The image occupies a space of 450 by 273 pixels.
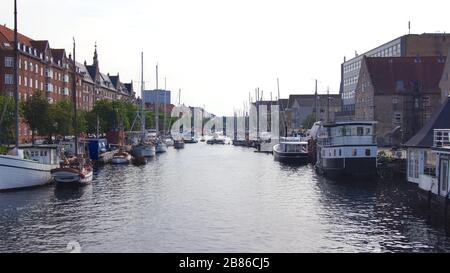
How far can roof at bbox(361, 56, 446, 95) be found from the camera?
90562mm

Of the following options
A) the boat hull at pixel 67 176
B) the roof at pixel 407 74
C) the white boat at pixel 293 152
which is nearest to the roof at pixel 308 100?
the roof at pixel 407 74

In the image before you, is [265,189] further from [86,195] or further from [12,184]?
[12,184]

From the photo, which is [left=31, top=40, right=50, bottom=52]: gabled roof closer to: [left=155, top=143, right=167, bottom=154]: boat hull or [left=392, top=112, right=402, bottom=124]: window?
[left=155, top=143, right=167, bottom=154]: boat hull

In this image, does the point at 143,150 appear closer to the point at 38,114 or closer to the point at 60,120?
the point at 60,120

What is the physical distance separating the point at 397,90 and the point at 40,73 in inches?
2917

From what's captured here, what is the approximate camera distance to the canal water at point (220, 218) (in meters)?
27.0

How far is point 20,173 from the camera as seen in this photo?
46.3m

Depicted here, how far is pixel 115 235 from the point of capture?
29.1 m

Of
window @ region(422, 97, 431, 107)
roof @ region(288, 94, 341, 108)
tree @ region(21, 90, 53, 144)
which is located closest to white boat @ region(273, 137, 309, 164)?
window @ region(422, 97, 431, 107)

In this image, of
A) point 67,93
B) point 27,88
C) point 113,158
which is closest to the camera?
point 113,158

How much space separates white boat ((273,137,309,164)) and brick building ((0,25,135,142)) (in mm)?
41016

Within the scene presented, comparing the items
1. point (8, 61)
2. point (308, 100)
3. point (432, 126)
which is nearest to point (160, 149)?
point (8, 61)
